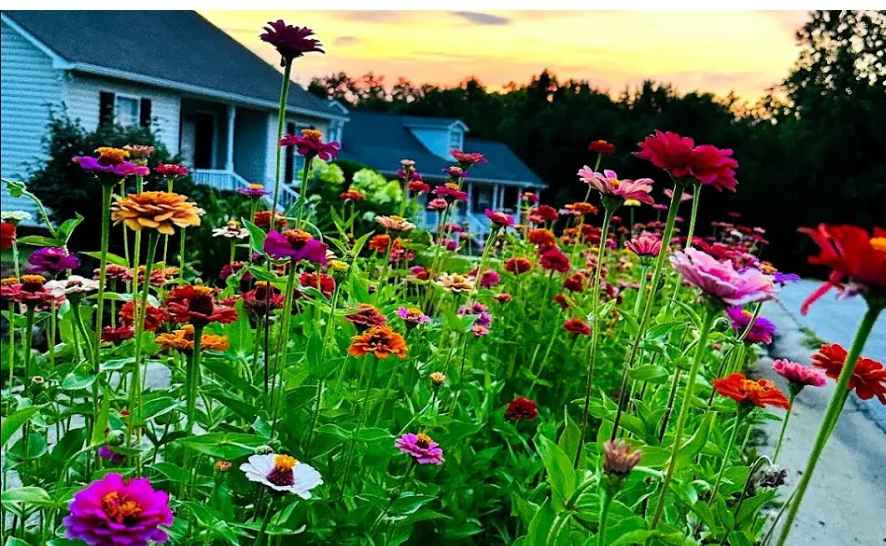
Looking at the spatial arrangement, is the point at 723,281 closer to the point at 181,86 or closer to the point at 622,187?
the point at 622,187

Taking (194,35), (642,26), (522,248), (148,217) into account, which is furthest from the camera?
(194,35)

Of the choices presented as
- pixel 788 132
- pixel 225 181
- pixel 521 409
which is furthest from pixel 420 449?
pixel 788 132

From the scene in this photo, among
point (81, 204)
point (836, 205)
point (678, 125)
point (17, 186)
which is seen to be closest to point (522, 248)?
point (17, 186)

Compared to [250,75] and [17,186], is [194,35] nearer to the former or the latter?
[250,75]

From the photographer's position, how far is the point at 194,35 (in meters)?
10.6

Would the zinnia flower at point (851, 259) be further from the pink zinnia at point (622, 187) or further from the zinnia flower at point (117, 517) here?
the zinnia flower at point (117, 517)

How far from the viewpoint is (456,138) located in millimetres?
15391

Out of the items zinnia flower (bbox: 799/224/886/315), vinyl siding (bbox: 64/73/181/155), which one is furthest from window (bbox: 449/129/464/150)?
zinnia flower (bbox: 799/224/886/315)

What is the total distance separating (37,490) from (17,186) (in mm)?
486

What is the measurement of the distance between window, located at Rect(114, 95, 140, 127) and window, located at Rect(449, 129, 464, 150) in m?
6.87

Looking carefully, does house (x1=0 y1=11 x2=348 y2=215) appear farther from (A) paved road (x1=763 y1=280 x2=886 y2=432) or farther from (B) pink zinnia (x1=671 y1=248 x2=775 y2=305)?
(B) pink zinnia (x1=671 y1=248 x2=775 y2=305)

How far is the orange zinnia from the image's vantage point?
943 millimetres

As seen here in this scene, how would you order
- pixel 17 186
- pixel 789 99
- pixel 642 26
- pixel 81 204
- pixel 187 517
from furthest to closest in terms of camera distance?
1. pixel 789 99
2. pixel 81 204
3. pixel 642 26
4. pixel 17 186
5. pixel 187 517

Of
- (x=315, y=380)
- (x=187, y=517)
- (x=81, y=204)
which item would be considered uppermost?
(x=315, y=380)
